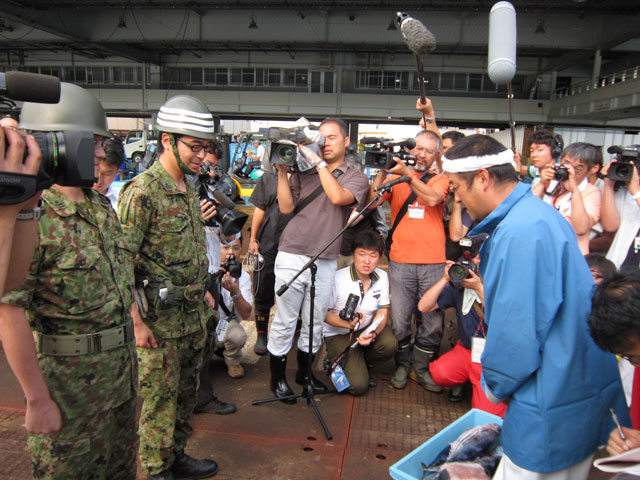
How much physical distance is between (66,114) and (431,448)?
237 cm

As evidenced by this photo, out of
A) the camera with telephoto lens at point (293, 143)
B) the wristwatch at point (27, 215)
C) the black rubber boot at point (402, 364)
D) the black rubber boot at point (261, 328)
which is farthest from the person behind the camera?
the black rubber boot at point (261, 328)

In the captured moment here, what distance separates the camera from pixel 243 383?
3.80 meters

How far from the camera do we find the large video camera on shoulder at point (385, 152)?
345 centimetres

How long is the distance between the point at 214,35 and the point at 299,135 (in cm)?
2192

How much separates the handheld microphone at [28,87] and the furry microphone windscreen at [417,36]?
2.58 m

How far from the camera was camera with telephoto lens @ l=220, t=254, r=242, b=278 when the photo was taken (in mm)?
3141

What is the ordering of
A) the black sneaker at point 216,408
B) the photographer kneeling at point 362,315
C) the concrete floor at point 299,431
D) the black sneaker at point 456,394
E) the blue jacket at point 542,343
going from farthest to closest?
the photographer kneeling at point 362,315 < the black sneaker at point 456,394 < the black sneaker at point 216,408 < the concrete floor at point 299,431 < the blue jacket at point 542,343

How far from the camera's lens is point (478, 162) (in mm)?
1831

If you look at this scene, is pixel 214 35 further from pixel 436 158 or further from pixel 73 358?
pixel 73 358

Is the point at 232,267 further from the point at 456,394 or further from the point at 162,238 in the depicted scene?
A: the point at 456,394

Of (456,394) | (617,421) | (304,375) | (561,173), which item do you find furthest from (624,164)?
(304,375)

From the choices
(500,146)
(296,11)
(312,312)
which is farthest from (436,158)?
(296,11)

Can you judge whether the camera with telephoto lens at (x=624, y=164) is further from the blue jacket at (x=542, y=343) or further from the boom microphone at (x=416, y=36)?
the blue jacket at (x=542, y=343)

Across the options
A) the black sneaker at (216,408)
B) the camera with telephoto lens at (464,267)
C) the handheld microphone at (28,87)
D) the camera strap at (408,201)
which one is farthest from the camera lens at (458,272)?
the handheld microphone at (28,87)
